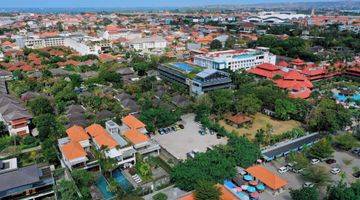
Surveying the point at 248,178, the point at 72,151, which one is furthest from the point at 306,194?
the point at 72,151

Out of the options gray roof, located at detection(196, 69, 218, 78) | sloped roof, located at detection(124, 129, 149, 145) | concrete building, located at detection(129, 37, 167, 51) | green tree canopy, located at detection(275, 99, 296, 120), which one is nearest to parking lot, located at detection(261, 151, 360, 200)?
green tree canopy, located at detection(275, 99, 296, 120)

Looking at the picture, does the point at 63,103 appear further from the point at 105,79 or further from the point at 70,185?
the point at 70,185

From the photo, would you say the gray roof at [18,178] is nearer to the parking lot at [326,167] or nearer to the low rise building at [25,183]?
the low rise building at [25,183]

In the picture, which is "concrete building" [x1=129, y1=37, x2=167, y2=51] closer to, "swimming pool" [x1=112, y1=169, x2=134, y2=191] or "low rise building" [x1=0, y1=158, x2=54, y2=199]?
"swimming pool" [x1=112, y1=169, x2=134, y2=191]

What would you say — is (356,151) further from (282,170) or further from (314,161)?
(282,170)

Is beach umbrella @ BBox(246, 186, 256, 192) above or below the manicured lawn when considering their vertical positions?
below

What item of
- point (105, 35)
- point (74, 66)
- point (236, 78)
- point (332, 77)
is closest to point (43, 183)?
point (236, 78)

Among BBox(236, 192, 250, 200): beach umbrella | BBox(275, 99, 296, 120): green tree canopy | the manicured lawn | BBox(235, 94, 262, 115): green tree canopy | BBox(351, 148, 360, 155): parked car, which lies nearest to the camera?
BBox(236, 192, 250, 200): beach umbrella
